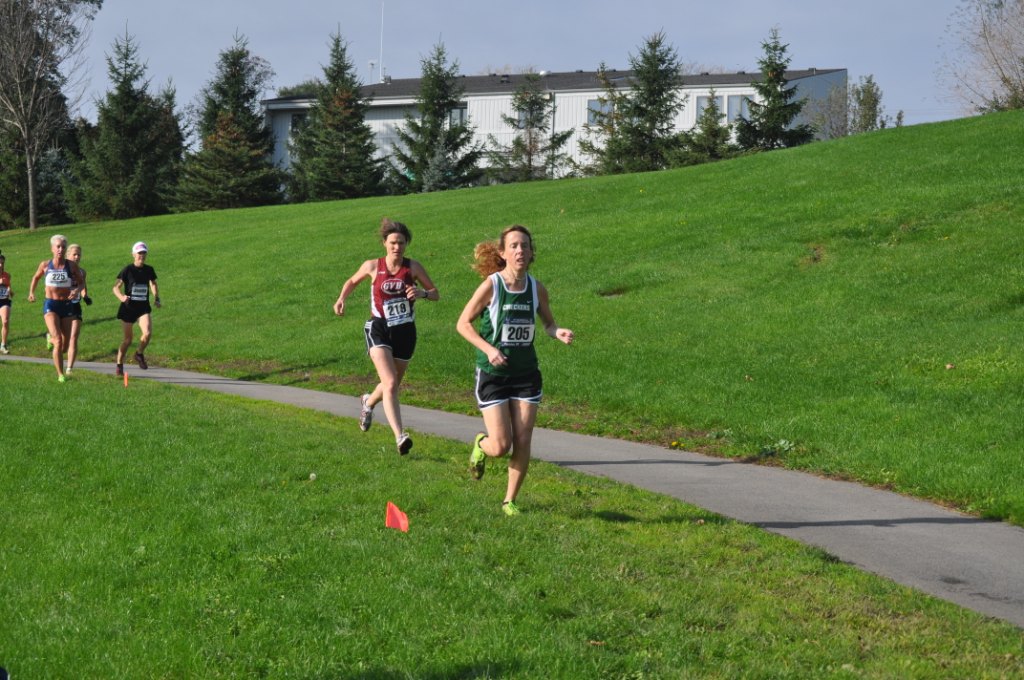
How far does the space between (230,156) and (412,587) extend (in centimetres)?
5275

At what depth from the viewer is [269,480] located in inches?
320

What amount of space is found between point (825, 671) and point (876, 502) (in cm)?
424

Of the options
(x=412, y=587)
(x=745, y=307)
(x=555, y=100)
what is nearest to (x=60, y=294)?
(x=745, y=307)

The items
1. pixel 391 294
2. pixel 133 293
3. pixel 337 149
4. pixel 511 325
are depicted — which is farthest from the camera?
pixel 337 149

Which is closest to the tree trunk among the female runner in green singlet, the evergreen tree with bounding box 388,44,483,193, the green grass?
the evergreen tree with bounding box 388,44,483,193

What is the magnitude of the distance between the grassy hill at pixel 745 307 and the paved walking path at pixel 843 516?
1.74ft

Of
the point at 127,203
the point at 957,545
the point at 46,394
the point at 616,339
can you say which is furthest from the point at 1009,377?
the point at 127,203

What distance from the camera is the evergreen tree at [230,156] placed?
180ft

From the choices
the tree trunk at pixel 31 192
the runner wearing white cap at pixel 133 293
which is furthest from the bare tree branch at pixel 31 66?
the runner wearing white cap at pixel 133 293

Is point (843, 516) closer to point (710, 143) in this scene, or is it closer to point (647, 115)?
point (710, 143)

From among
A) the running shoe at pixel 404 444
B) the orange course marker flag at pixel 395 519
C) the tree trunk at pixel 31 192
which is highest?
the tree trunk at pixel 31 192

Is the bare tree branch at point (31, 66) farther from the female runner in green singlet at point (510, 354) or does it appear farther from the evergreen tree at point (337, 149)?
the female runner in green singlet at point (510, 354)

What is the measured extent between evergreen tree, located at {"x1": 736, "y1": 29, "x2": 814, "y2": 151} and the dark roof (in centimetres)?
1217

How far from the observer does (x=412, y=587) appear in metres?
5.60
